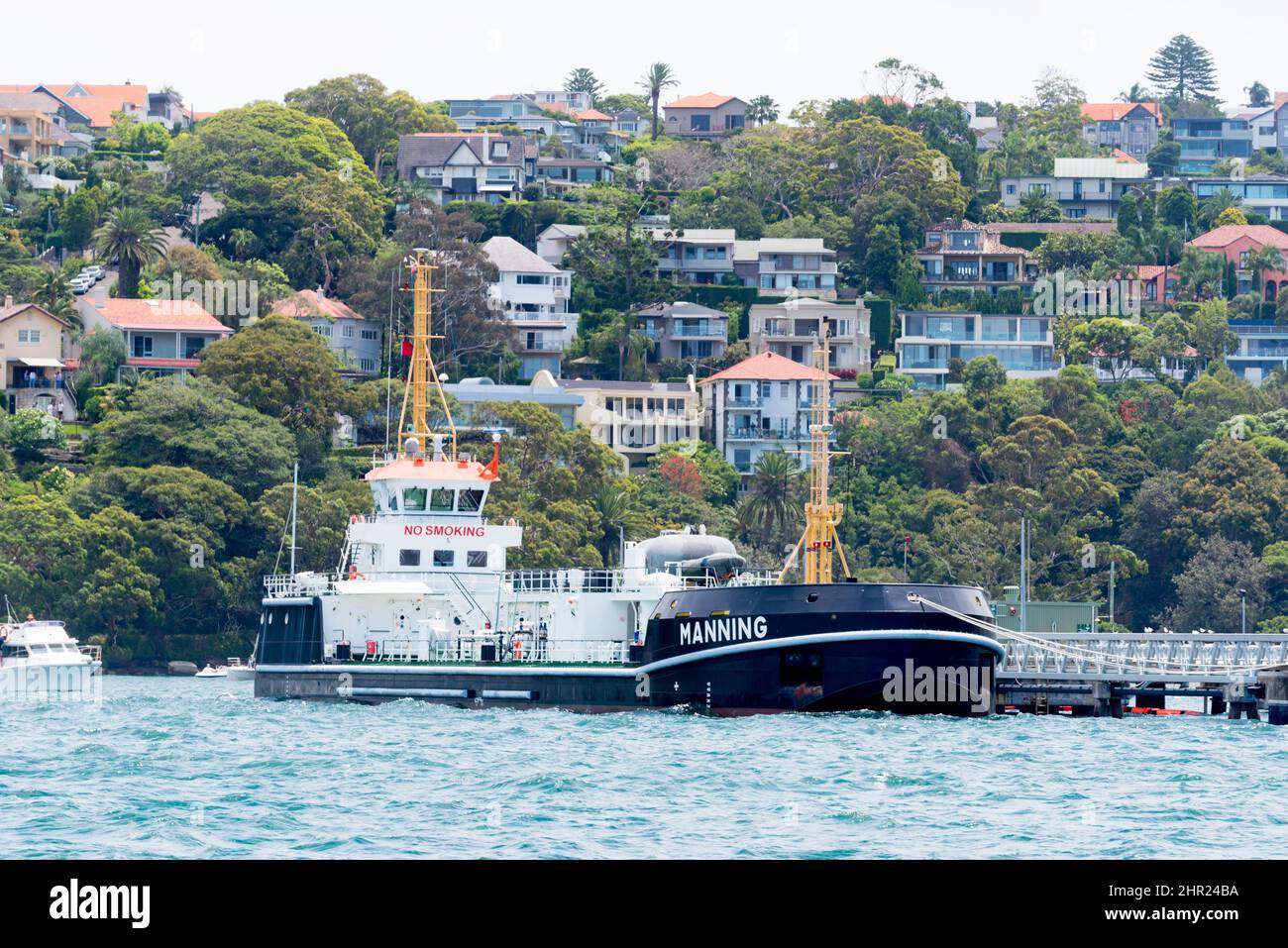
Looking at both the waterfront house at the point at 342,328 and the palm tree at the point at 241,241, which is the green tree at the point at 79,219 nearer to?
the palm tree at the point at 241,241

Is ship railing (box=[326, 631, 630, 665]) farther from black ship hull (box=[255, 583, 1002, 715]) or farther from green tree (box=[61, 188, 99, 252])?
green tree (box=[61, 188, 99, 252])

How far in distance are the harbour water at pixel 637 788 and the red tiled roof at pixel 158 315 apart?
239 feet

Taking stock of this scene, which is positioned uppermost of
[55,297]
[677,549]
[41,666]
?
[55,297]

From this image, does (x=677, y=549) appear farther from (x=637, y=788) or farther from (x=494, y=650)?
(x=637, y=788)

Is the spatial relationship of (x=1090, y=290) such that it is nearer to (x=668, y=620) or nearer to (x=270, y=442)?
(x=270, y=442)

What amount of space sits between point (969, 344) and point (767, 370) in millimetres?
16822

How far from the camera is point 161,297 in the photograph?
135 metres

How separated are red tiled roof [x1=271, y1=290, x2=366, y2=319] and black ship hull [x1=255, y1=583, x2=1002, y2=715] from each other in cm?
7879

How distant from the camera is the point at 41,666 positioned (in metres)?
70.1

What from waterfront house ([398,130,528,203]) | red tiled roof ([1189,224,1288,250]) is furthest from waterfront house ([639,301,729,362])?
red tiled roof ([1189,224,1288,250])

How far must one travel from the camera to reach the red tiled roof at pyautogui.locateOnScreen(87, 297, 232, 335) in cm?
12794

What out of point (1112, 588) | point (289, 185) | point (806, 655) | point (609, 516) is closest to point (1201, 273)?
point (289, 185)

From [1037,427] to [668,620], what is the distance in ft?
210

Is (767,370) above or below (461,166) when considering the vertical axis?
below
